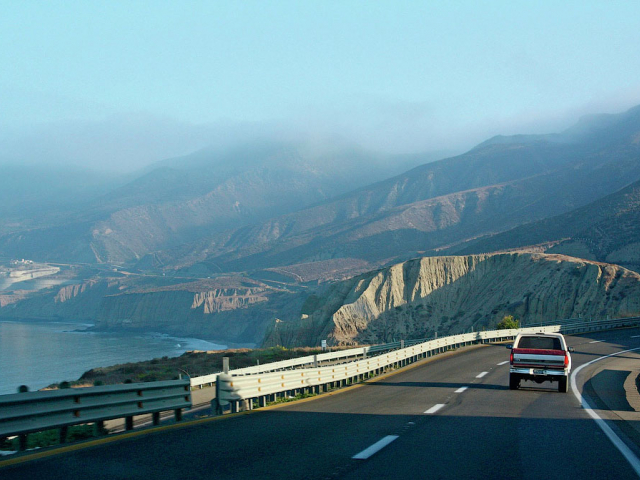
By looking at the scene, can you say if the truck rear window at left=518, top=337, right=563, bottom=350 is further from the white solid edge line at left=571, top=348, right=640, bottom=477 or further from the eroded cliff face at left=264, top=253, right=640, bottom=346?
the eroded cliff face at left=264, top=253, right=640, bottom=346

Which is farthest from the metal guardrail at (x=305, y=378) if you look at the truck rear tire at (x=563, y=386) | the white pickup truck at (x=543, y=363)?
the truck rear tire at (x=563, y=386)

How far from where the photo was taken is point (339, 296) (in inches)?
3804

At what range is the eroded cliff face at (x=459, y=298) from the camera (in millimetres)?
75688

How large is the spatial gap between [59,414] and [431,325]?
79590mm

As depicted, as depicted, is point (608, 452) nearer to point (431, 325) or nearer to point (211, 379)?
point (211, 379)

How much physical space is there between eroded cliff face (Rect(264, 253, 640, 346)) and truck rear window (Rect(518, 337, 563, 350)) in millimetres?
54167

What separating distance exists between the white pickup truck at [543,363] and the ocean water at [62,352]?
59.3 metres

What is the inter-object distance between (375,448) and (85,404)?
4.36m

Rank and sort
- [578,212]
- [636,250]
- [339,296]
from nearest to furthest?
[339,296], [636,250], [578,212]

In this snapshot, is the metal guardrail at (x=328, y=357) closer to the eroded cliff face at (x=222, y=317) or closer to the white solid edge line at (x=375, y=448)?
the white solid edge line at (x=375, y=448)

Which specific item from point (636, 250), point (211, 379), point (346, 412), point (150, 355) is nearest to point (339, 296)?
point (150, 355)

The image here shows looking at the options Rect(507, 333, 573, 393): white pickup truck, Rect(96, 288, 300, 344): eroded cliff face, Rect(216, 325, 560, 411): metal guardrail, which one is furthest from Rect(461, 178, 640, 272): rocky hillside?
Rect(507, 333, 573, 393): white pickup truck

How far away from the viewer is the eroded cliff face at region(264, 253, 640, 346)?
75688 mm

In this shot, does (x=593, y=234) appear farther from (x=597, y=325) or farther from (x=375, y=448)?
(x=375, y=448)
